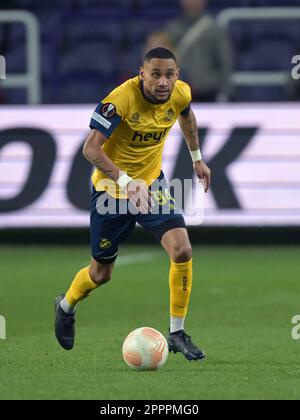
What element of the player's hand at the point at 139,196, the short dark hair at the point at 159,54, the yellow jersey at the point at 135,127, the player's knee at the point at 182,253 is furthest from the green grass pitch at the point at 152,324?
the short dark hair at the point at 159,54

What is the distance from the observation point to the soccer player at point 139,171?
316 inches

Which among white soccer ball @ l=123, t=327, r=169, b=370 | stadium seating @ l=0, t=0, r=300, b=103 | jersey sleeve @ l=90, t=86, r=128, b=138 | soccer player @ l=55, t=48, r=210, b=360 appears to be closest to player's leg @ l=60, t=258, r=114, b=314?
soccer player @ l=55, t=48, r=210, b=360

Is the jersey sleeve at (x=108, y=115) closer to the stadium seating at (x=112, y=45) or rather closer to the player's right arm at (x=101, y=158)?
the player's right arm at (x=101, y=158)

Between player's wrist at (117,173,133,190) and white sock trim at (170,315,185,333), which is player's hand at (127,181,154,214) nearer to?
player's wrist at (117,173,133,190)

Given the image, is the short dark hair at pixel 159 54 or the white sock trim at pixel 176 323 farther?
the white sock trim at pixel 176 323

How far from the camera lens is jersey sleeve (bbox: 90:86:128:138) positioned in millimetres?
8000

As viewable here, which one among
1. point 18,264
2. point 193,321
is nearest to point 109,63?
point 18,264

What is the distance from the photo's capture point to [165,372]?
7652mm

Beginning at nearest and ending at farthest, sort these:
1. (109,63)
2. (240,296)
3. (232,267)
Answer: (240,296) < (232,267) < (109,63)

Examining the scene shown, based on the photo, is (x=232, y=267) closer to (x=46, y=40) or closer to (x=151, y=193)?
(x=151, y=193)

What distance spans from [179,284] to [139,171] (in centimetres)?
79

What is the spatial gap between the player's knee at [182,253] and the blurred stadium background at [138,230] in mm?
651

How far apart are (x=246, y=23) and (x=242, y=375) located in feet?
35.0

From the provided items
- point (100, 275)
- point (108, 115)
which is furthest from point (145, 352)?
point (108, 115)
